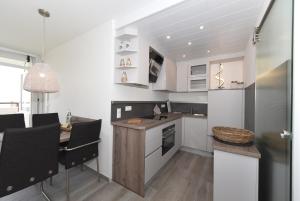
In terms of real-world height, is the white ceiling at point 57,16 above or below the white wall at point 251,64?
above

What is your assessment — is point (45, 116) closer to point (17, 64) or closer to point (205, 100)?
point (17, 64)

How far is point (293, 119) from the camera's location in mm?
776

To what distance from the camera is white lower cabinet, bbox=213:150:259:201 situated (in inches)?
41.9

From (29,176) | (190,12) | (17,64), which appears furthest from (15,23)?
(190,12)

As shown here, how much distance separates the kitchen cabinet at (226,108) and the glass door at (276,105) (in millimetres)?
1087

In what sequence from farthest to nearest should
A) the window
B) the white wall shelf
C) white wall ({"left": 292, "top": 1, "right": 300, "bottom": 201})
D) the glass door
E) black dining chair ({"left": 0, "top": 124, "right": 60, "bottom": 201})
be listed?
1. the window
2. the white wall shelf
3. black dining chair ({"left": 0, "top": 124, "right": 60, "bottom": 201})
4. the glass door
5. white wall ({"left": 292, "top": 1, "right": 300, "bottom": 201})

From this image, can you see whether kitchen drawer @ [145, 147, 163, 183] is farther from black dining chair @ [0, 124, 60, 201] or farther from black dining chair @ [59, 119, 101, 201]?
black dining chair @ [0, 124, 60, 201]

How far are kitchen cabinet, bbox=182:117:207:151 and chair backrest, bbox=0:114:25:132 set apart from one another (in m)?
3.12

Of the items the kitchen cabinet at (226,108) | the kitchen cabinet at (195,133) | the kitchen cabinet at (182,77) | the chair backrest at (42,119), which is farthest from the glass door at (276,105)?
the chair backrest at (42,119)

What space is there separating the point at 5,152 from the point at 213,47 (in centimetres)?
321

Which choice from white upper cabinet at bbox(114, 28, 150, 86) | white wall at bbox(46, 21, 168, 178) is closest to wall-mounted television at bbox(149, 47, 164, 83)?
white wall at bbox(46, 21, 168, 178)

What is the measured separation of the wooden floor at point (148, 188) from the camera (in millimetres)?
1568

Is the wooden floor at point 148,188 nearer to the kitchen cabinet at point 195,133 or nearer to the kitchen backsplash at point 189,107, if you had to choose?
the kitchen cabinet at point 195,133

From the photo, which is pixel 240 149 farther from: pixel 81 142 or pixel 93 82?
pixel 93 82
